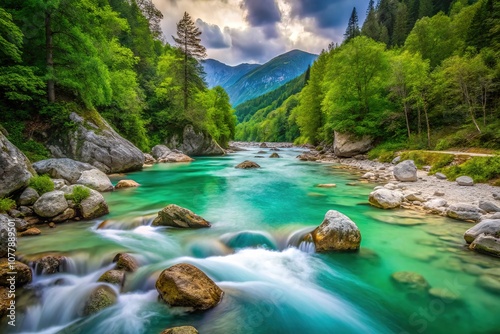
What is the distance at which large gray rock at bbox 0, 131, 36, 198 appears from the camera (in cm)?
750

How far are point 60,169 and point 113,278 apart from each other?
8.89 meters

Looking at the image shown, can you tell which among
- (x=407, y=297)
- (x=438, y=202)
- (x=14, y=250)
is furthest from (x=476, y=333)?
(x=14, y=250)

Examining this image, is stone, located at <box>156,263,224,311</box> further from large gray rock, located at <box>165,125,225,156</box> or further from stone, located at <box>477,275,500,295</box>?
large gray rock, located at <box>165,125,225,156</box>

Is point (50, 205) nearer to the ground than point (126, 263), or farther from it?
farther from it

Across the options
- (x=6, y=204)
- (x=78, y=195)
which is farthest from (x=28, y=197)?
(x=78, y=195)

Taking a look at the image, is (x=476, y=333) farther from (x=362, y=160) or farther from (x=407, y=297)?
(x=362, y=160)

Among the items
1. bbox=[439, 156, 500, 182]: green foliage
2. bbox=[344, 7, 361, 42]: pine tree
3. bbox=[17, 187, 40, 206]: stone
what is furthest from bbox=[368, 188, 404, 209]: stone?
bbox=[344, 7, 361, 42]: pine tree

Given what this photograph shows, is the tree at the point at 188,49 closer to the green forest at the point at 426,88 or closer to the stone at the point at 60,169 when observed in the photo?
the green forest at the point at 426,88

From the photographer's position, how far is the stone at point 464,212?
27.0ft

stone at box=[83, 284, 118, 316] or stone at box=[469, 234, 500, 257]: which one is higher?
stone at box=[83, 284, 118, 316]

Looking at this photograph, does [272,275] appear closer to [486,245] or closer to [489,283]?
[489,283]

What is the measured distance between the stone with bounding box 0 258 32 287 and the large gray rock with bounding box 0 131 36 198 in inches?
151

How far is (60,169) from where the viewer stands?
11.3 meters

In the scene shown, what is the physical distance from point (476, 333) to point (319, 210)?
21.0 feet
